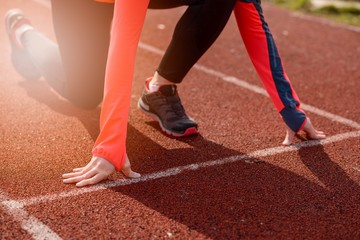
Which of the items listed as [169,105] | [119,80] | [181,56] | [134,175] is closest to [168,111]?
[169,105]

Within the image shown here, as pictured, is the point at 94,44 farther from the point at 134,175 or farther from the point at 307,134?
the point at 307,134

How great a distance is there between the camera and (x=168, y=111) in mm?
4355

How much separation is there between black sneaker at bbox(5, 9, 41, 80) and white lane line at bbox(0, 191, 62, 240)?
2.06 metres

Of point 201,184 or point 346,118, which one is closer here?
point 201,184

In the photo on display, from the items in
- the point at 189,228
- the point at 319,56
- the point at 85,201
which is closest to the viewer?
the point at 189,228

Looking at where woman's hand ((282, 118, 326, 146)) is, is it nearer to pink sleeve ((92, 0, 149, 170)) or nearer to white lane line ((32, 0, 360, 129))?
white lane line ((32, 0, 360, 129))

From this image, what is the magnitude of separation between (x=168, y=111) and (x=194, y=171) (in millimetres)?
701

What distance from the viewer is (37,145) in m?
4.01

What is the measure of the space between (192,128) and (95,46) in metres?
0.80

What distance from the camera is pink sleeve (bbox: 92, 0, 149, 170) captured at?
11.0ft

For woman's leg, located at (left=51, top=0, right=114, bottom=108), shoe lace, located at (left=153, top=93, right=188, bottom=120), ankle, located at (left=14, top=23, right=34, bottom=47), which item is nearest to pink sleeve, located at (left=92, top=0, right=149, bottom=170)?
woman's leg, located at (left=51, top=0, right=114, bottom=108)

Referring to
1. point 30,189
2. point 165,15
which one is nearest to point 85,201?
point 30,189

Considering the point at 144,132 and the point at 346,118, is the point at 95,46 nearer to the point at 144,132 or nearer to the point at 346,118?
the point at 144,132

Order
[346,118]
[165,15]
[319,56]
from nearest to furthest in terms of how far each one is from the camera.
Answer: [346,118] < [319,56] < [165,15]
